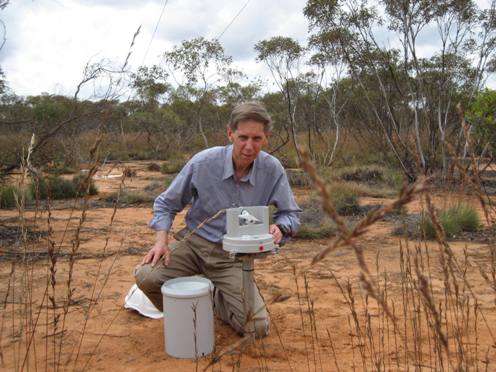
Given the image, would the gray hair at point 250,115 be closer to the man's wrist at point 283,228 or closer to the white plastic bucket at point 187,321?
the man's wrist at point 283,228

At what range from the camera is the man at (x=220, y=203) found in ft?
8.61

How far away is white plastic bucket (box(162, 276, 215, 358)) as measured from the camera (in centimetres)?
242

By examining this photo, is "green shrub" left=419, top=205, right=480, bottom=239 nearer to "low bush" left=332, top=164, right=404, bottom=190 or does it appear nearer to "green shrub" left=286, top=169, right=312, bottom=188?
"green shrub" left=286, top=169, right=312, bottom=188

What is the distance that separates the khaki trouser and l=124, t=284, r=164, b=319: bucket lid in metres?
0.18

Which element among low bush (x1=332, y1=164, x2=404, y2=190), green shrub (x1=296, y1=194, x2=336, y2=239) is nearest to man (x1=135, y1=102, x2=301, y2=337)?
green shrub (x1=296, y1=194, x2=336, y2=239)

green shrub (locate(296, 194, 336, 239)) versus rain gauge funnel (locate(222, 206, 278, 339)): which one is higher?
rain gauge funnel (locate(222, 206, 278, 339))

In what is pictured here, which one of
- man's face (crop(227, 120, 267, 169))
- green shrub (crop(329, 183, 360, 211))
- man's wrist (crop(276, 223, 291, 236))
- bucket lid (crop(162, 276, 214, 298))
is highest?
man's face (crop(227, 120, 267, 169))

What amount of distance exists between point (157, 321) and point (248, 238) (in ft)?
3.99

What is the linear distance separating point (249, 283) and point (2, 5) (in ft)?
13.4

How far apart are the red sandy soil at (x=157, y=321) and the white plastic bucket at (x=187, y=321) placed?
0.21 ft

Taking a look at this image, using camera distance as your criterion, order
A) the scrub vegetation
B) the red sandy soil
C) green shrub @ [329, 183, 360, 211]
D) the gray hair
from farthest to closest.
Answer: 1. green shrub @ [329, 183, 360, 211]
2. the gray hair
3. the red sandy soil
4. the scrub vegetation

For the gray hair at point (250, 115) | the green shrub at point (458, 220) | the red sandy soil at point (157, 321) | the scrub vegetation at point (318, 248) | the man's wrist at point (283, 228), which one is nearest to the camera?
the scrub vegetation at point (318, 248)

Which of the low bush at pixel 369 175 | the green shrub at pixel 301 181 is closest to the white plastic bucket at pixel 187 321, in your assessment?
the green shrub at pixel 301 181

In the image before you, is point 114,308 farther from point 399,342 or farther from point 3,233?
point 3,233
